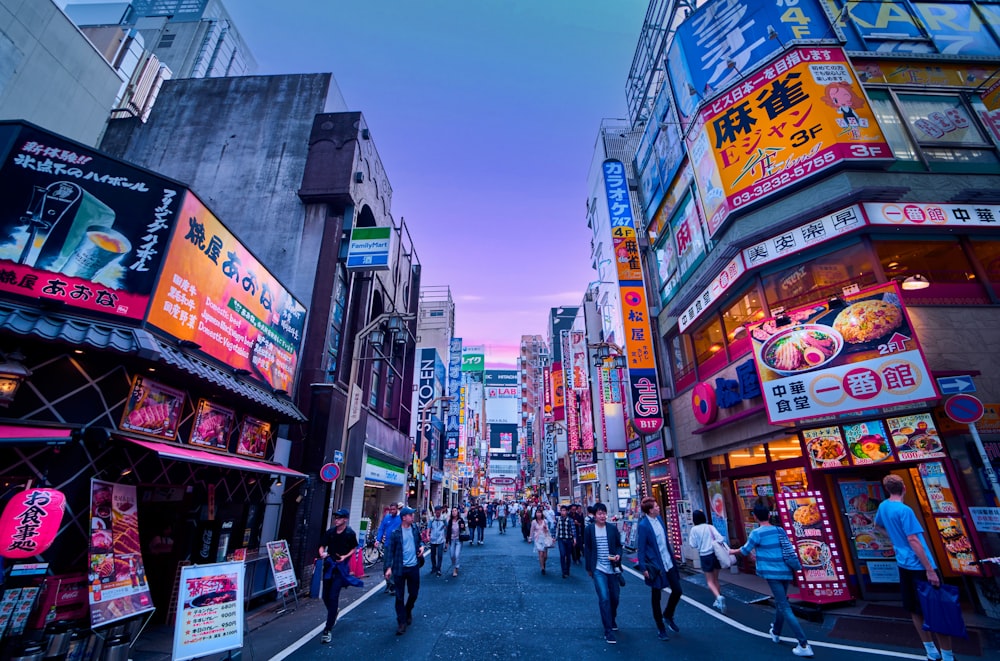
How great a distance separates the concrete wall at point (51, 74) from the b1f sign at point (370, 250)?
30.4 ft

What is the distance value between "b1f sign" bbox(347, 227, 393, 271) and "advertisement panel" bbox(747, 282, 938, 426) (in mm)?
12267

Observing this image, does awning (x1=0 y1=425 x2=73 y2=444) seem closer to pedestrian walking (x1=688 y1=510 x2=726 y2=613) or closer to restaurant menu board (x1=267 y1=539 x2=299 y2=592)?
restaurant menu board (x1=267 y1=539 x2=299 y2=592)

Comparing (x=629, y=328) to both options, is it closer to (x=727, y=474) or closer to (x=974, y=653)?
(x=727, y=474)

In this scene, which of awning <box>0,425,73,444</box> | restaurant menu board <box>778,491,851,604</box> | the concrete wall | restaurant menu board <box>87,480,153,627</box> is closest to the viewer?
awning <box>0,425,73,444</box>

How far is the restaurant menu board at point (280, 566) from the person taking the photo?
8.91m

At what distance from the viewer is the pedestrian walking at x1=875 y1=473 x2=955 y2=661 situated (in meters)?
5.08

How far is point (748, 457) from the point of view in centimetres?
1248

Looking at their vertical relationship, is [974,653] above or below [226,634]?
below

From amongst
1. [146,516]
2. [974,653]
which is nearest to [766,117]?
[974,653]

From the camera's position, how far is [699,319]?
14820 millimetres

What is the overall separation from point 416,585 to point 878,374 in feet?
33.4

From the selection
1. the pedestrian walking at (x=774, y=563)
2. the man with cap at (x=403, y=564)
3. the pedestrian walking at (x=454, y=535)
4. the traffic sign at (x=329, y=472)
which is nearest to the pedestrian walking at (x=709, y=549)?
the pedestrian walking at (x=774, y=563)

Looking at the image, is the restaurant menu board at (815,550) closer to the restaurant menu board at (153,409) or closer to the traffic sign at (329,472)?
the traffic sign at (329,472)

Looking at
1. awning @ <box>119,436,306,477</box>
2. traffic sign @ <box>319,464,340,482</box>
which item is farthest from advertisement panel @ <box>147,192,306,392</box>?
traffic sign @ <box>319,464,340,482</box>
